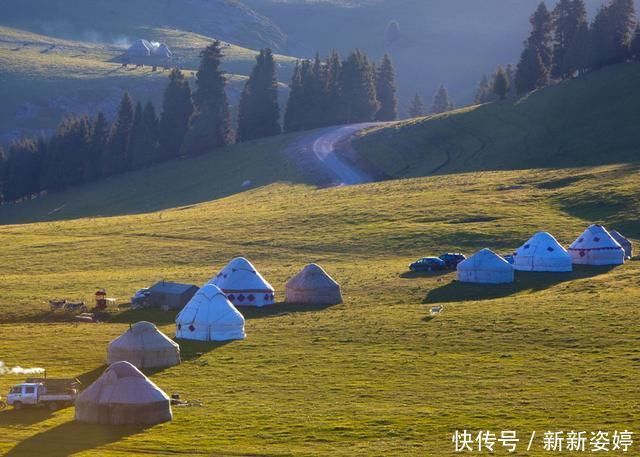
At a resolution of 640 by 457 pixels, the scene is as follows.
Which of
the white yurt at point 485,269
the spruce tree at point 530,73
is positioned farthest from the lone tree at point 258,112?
the white yurt at point 485,269

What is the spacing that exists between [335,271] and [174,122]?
97.2m

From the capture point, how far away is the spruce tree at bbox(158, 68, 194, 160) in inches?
7338

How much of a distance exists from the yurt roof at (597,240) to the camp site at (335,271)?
0.24 meters

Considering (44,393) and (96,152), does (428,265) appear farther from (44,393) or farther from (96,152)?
(96,152)

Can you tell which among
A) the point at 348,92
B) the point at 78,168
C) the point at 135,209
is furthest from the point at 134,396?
the point at 348,92

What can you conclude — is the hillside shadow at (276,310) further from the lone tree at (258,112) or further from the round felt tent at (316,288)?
the lone tree at (258,112)

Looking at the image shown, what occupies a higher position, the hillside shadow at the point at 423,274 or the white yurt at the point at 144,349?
the hillside shadow at the point at 423,274

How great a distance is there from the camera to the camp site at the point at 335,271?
163 ft

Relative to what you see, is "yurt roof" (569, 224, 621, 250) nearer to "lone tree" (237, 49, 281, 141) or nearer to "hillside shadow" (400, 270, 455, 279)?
"hillside shadow" (400, 270, 455, 279)

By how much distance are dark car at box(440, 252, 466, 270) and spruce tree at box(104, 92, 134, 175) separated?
101 m

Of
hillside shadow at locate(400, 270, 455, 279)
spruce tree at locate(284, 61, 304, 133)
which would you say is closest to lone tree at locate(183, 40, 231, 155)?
spruce tree at locate(284, 61, 304, 133)

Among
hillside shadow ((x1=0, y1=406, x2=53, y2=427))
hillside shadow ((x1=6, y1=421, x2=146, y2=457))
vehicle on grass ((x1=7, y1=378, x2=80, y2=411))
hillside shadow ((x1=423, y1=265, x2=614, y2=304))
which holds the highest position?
hillside shadow ((x1=423, y1=265, x2=614, y2=304))

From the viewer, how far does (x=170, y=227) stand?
399 ft

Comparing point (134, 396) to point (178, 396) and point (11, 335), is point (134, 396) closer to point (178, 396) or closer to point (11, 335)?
point (178, 396)
